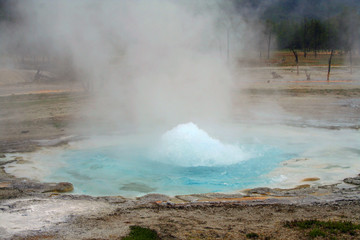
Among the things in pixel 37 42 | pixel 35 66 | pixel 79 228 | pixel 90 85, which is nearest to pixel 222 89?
pixel 37 42

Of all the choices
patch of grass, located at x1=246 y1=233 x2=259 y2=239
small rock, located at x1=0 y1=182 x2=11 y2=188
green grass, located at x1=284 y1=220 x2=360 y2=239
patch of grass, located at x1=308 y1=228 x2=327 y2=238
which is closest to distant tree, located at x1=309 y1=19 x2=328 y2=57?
small rock, located at x1=0 y1=182 x2=11 y2=188

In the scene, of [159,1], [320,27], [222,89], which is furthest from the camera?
[320,27]

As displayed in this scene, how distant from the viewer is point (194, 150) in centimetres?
764

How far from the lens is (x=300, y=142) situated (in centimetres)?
876

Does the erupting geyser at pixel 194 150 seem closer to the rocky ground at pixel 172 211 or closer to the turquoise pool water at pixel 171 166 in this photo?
the turquoise pool water at pixel 171 166

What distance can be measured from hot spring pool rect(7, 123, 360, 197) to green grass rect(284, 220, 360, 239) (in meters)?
1.72

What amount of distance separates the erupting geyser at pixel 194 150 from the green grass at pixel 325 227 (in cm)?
300

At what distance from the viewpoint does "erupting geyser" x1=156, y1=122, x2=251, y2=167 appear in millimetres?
7387

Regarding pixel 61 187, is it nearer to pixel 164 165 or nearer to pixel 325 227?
pixel 164 165

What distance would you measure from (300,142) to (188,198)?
4050 mm

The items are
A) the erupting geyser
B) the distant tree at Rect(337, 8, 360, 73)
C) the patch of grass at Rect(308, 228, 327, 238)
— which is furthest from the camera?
the distant tree at Rect(337, 8, 360, 73)

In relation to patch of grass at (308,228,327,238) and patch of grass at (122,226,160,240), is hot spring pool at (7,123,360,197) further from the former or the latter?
patch of grass at (308,228,327,238)

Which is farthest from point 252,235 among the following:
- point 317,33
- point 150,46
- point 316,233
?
point 317,33

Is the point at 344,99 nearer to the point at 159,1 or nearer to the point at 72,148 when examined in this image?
the point at 159,1
